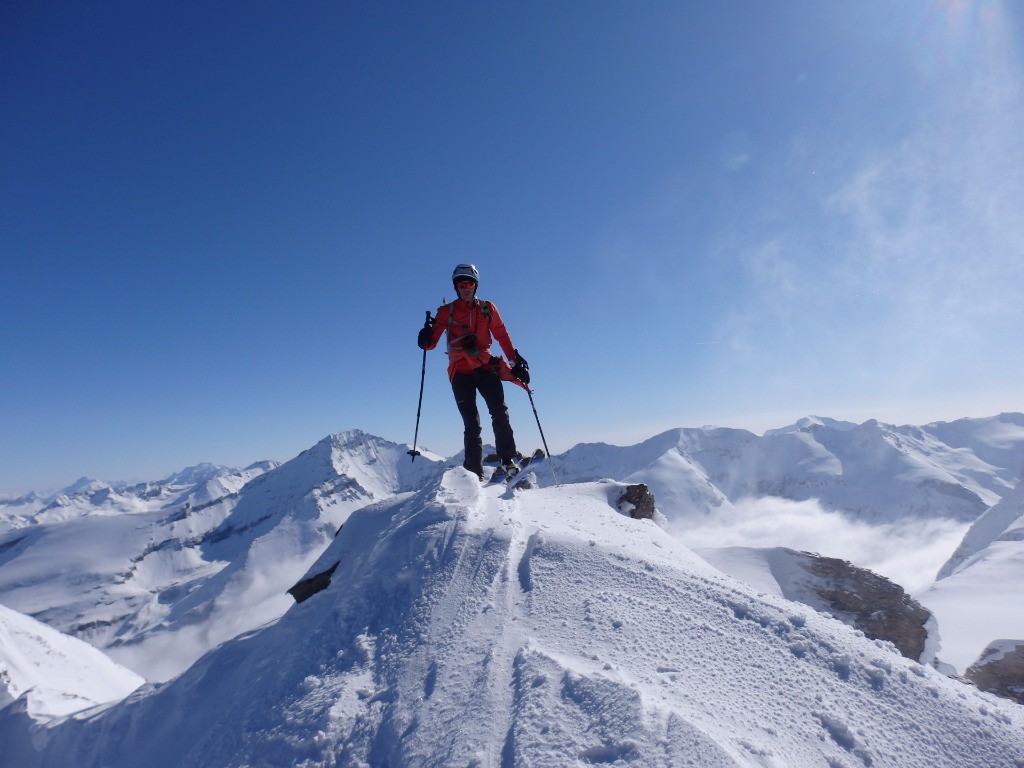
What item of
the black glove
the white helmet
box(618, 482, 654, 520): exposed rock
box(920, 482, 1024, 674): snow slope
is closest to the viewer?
the white helmet

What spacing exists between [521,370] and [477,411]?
56.9 inches

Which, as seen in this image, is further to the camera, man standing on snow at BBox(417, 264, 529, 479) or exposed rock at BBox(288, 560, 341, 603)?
man standing on snow at BBox(417, 264, 529, 479)

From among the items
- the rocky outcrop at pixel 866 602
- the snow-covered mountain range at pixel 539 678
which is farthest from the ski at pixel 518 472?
the rocky outcrop at pixel 866 602

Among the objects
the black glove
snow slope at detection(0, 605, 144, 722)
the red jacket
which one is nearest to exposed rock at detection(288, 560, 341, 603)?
the red jacket

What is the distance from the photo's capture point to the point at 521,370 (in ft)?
35.3

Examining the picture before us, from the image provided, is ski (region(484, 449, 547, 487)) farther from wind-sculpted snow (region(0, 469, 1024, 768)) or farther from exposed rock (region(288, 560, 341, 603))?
exposed rock (region(288, 560, 341, 603))

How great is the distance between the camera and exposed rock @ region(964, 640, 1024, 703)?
8.45 m

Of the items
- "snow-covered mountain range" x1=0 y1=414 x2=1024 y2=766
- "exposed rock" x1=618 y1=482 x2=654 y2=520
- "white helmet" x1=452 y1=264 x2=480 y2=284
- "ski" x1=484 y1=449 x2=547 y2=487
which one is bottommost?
"snow-covered mountain range" x1=0 y1=414 x2=1024 y2=766

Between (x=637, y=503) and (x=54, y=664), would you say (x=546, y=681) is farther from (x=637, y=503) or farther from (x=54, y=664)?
(x=54, y=664)

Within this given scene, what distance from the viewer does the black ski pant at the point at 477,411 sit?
33.6 feet

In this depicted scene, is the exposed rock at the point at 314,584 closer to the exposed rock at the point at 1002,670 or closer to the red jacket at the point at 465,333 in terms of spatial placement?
the red jacket at the point at 465,333

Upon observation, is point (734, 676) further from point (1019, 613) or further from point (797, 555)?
point (1019, 613)

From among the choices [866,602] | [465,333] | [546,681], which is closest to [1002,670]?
[866,602]

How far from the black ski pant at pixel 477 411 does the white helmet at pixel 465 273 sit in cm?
206
